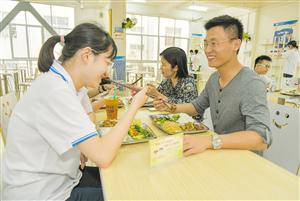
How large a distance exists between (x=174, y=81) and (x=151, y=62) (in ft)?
22.9

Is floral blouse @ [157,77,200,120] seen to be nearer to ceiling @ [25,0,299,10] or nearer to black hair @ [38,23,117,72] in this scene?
black hair @ [38,23,117,72]

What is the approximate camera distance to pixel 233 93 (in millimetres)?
1271

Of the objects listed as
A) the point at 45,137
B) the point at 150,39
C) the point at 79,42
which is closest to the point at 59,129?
the point at 45,137

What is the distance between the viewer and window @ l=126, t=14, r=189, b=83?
8445 mm

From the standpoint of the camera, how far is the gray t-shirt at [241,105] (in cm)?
108

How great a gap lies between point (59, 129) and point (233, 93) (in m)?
0.97

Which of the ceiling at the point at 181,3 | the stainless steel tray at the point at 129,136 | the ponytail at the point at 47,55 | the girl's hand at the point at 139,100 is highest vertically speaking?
the ceiling at the point at 181,3

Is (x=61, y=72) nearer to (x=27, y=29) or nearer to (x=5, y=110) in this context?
(x=5, y=110)

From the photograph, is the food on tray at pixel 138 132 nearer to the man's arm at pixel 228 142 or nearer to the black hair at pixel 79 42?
the man's arm at pixel 228 142

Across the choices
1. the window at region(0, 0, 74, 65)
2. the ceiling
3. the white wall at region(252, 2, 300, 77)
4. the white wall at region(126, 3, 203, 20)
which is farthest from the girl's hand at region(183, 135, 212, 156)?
the white wall at region(126, 3, 203, 20)

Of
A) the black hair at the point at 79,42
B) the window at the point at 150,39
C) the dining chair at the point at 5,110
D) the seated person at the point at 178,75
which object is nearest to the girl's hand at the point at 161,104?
the seated person at the point at 178,75

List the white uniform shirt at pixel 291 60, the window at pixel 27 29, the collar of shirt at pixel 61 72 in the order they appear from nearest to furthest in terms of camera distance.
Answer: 1. the collar of shirt at pixel 61 72
2. the white uniform shirt at pixel 291 60
3. the window at pixel 27 29

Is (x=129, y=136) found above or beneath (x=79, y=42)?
beneath

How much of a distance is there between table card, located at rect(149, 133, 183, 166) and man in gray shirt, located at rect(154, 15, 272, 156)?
0.19 metres
